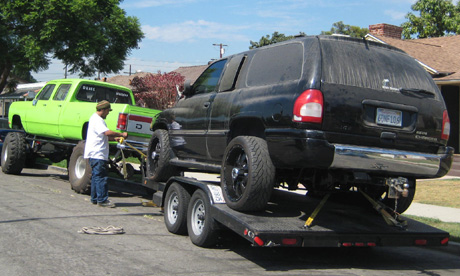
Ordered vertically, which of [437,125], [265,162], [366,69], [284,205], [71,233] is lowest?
[71,233]

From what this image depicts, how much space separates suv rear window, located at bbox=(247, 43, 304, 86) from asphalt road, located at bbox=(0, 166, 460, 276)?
1989 mm

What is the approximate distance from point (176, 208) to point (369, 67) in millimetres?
3355

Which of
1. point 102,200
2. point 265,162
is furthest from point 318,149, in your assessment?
point 102,200

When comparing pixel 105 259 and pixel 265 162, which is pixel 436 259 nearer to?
pixel 265 162

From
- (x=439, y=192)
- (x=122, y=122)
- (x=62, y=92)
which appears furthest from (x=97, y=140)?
(x=439, y=192)

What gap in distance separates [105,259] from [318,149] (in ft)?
8.74

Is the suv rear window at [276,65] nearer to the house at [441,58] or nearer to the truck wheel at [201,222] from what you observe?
the truck wheel at [201,222]

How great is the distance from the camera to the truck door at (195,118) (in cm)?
769

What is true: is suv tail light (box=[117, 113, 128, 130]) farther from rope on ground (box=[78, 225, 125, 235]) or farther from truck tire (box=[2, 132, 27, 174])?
truck tire (box=[2, 132, 27, 174])

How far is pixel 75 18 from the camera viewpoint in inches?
1019

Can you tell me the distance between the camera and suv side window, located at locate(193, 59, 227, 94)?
25.6 ft

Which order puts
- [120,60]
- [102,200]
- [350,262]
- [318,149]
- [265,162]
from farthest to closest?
[120,60]
[102,200]
[350,262]
[265,162]
[318,149]

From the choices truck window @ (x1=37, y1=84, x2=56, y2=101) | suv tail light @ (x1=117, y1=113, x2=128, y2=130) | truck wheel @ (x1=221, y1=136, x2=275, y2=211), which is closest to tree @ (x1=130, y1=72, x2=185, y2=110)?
truck window @ (x1=37, y1=84, x2=56, y2=101)

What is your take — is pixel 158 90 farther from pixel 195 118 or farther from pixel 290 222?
pixel 290 222
